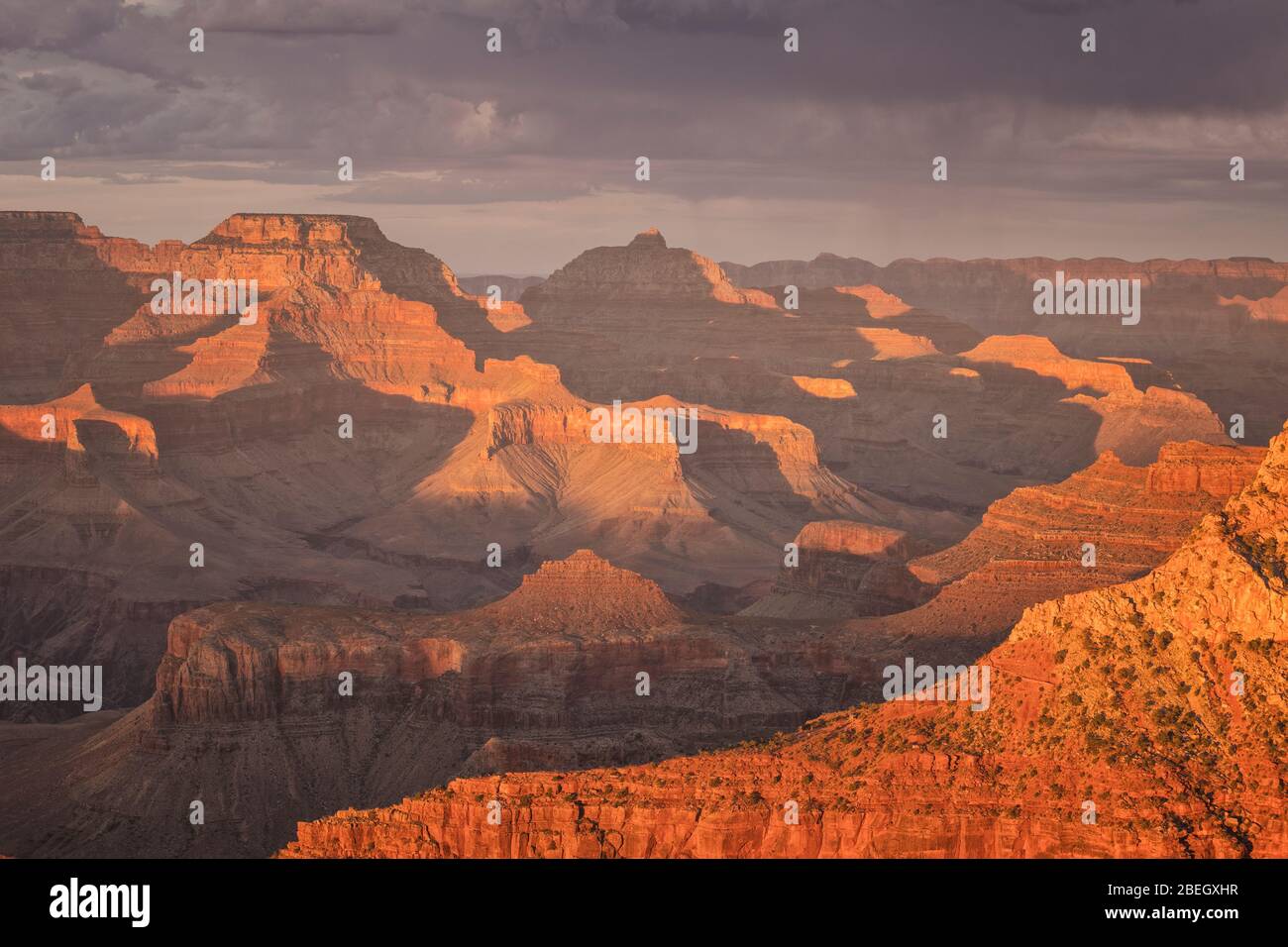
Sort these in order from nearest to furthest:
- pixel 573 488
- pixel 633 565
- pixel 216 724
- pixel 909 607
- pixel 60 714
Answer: pixel 216 724 → pixel 909 607 → pixel 60 714 → pixel 633 565 → pixel 573 488

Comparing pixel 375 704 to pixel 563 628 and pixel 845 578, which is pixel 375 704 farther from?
pixel 845 578

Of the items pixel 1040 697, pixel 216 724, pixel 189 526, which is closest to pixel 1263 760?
pixel 1040 697

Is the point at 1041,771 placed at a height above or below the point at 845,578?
below

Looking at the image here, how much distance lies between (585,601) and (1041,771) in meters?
49.7

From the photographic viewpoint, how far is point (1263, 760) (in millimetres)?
46094

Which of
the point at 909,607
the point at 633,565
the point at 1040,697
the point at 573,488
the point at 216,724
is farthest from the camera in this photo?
the point at 573,488

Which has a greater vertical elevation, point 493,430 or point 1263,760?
point 493,430

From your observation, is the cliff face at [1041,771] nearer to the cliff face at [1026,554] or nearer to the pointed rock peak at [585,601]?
the pointed rock peak at [585,601]

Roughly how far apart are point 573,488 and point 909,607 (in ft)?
234

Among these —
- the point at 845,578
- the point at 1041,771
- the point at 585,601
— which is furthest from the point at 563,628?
the point at 1041,771

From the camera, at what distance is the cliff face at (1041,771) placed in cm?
4647

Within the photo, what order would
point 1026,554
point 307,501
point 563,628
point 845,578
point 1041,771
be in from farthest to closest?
point 307,501 → point 845,578 → point 1026,554 → point 563,628 → point 1041,771

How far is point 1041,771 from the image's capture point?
Result: 48.3m
